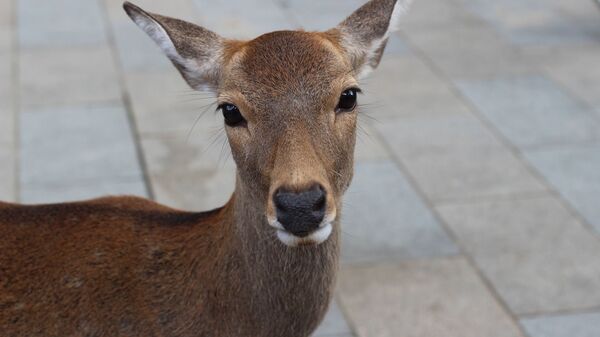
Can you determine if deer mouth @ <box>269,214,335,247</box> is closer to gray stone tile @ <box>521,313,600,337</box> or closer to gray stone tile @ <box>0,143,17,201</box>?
gray stone tile @ <box>521,313,600,337</box>

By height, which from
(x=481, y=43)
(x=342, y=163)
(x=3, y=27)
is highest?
(x=342, y=163)

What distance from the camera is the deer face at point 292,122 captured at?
10.2 ft

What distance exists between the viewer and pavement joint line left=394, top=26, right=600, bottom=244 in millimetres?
6512

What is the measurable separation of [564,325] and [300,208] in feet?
9.47

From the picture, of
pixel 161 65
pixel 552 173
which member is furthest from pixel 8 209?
pixel 161 65

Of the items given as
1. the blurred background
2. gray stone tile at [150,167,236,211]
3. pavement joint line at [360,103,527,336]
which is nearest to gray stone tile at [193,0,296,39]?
the blurred background

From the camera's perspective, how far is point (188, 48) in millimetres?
3793

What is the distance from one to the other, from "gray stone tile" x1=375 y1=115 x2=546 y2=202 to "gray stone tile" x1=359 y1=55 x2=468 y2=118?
0.56 feet

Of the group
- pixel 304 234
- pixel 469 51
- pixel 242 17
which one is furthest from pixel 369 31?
pixel 242 17

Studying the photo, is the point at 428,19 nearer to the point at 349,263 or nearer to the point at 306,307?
the point at 349,263

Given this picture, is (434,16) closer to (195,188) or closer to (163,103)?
(163,103)

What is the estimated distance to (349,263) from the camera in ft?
19.6

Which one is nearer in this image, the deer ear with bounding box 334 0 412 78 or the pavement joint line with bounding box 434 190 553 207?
the deer ear with bounding box 334 0 412 78

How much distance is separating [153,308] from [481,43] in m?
6.31
